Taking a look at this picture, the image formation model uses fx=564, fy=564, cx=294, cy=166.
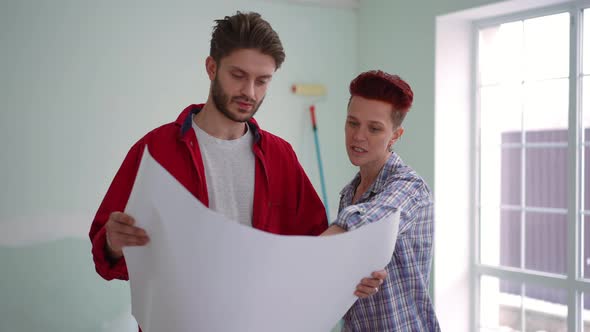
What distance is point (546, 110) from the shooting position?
326 cm

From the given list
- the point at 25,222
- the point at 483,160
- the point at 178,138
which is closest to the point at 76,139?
the point at 25,222

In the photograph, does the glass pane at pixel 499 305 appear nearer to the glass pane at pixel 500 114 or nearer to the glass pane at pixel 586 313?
the glass pane at pixel 586 313

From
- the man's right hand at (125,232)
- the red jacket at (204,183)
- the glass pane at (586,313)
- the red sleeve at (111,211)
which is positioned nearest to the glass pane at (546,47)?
the glass pane at (586,313)

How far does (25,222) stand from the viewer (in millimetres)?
2764

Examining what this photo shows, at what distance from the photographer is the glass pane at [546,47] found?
3.16 meters

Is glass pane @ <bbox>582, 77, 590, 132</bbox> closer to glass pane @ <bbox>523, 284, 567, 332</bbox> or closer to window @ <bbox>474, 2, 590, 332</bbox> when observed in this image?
window @ <bbox>474, 2, 590, 332</bbox>

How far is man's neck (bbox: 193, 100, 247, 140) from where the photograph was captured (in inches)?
55.9

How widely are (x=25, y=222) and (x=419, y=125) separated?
2.33 metres

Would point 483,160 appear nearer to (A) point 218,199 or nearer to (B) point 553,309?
(B) point 553,309

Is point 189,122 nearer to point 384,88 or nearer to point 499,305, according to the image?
point 384,88

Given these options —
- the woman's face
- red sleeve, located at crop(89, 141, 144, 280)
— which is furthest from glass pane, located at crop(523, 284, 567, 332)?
red sleeve, located at crop(89, 141, 144, 280)

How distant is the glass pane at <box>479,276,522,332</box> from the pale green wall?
219 cm

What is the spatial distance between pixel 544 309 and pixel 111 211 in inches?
112

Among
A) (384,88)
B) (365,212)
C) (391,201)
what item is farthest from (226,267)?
(384,88)
